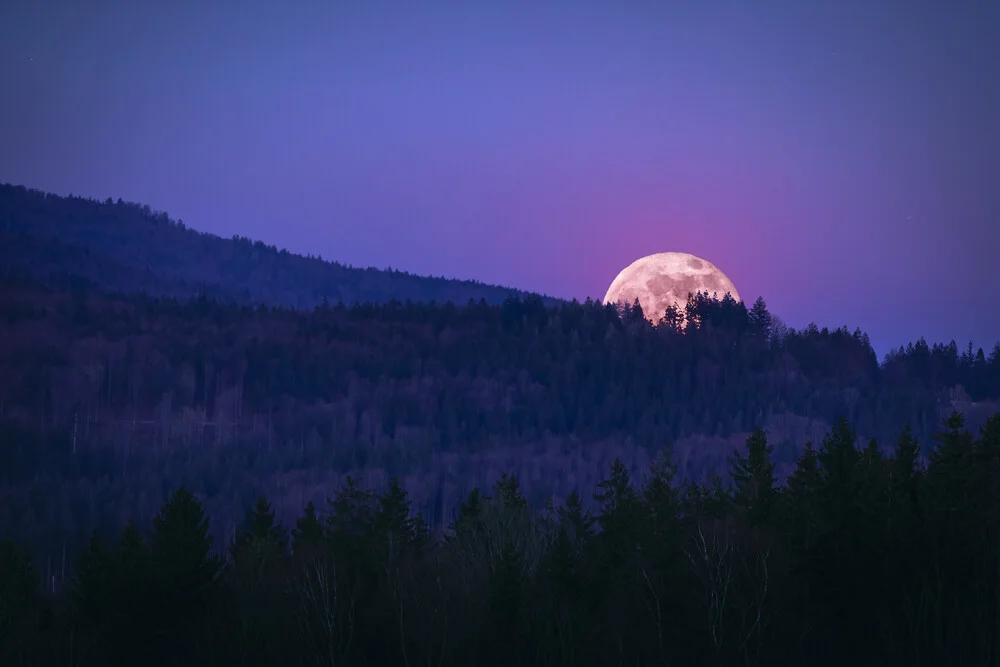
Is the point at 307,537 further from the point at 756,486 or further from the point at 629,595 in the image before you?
the point at 756,486

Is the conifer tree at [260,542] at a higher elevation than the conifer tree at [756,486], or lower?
lower

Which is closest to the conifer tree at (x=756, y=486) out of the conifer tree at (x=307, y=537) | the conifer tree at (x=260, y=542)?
the conifer tree at (x=307, y=537)

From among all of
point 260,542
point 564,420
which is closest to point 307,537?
point 260,542

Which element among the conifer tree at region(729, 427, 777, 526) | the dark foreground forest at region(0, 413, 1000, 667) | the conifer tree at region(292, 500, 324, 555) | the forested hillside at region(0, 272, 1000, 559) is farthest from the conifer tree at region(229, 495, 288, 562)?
the forested hillside at region(0, 272, 1000, 559)

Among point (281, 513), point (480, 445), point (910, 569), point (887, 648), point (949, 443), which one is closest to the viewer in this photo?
point (887, 648)

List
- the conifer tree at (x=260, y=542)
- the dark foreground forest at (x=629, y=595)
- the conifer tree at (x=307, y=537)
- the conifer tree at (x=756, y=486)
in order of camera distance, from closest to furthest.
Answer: the dark foreground forest at (x=629, y=595), the conifer tree at (x=307, y=537), the conifer tree at (x=756, y=486), the conifer tree at (x=260, y=542)

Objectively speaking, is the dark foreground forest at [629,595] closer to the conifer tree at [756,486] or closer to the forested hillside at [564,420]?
the conifer tree at [756,486]

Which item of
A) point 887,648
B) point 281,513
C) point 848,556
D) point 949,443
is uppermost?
point 949,443

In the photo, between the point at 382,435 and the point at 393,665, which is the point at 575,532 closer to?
the point at 393,665

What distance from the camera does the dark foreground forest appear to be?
40438 mm

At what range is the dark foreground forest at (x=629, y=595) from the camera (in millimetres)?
40438

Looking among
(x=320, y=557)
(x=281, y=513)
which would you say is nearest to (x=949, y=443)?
(x=320, y=557)

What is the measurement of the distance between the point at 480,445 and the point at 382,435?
18087 millimetres

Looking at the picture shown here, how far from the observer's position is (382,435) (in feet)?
609
